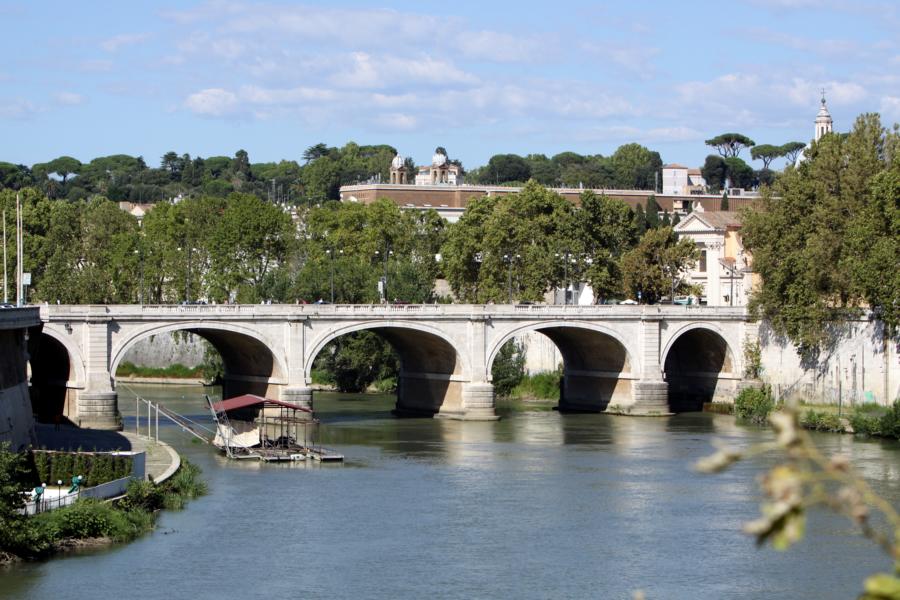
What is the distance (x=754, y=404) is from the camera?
209ft

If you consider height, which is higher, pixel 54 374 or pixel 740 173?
pixel 740 173

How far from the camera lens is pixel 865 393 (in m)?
61.3

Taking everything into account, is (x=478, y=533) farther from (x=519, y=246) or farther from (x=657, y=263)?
(x=657, y=263)

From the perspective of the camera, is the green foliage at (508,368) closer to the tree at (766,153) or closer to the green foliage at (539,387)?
the green foliage at (539,387)

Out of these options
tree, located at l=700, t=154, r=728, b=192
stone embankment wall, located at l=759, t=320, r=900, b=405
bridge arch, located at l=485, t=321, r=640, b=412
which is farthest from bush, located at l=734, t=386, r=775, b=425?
tree, located at l=700, t=154, r=728, b=192

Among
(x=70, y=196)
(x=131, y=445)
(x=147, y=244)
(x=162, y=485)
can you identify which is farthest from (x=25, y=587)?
(x=70, y=196)

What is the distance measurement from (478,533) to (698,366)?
120ft

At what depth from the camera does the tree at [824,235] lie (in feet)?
190

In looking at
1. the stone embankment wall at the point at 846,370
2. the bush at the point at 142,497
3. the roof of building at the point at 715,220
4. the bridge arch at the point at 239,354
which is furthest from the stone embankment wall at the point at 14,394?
the roof of building at the point at 715,220

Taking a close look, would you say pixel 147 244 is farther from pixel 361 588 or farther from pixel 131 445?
pixel 361 588

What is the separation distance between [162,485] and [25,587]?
36.7 ft

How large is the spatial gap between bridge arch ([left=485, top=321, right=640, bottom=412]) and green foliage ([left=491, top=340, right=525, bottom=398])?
417 centimetres

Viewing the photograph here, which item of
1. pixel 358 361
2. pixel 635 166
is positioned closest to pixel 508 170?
pixel 635 166

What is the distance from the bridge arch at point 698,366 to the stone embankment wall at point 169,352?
29.9 metres
